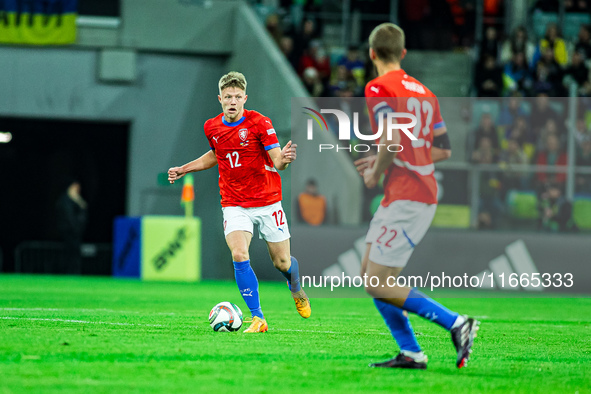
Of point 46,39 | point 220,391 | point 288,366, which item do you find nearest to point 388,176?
point 288,366

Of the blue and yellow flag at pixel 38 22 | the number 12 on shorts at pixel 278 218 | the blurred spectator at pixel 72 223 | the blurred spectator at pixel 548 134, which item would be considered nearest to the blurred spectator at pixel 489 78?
the blurred spectator at pixel 548 134

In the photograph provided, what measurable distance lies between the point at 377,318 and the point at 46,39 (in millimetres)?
14201

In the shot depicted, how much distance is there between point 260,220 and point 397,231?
10.00 ft

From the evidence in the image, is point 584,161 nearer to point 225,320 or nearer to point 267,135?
point 267,135

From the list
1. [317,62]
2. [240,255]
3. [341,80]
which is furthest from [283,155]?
[317,62]

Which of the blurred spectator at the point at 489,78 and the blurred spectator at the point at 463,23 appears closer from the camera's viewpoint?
the blurred spectator at the point at 489,78

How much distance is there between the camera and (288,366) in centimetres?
637

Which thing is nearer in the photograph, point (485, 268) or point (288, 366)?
point (288, 366)

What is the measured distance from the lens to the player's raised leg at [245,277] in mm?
8781

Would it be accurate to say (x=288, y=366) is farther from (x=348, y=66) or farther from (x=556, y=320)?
(x=348, y=66)

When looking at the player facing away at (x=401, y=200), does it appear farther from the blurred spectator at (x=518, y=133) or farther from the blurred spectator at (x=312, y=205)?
the blurred spectator at (x=312, y=205)

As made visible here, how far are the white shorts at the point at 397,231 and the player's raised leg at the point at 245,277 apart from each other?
2593mm

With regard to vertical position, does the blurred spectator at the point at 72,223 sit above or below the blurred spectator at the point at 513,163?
below

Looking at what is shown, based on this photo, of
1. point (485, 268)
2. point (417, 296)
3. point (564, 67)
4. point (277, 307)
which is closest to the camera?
point (417, 296)
